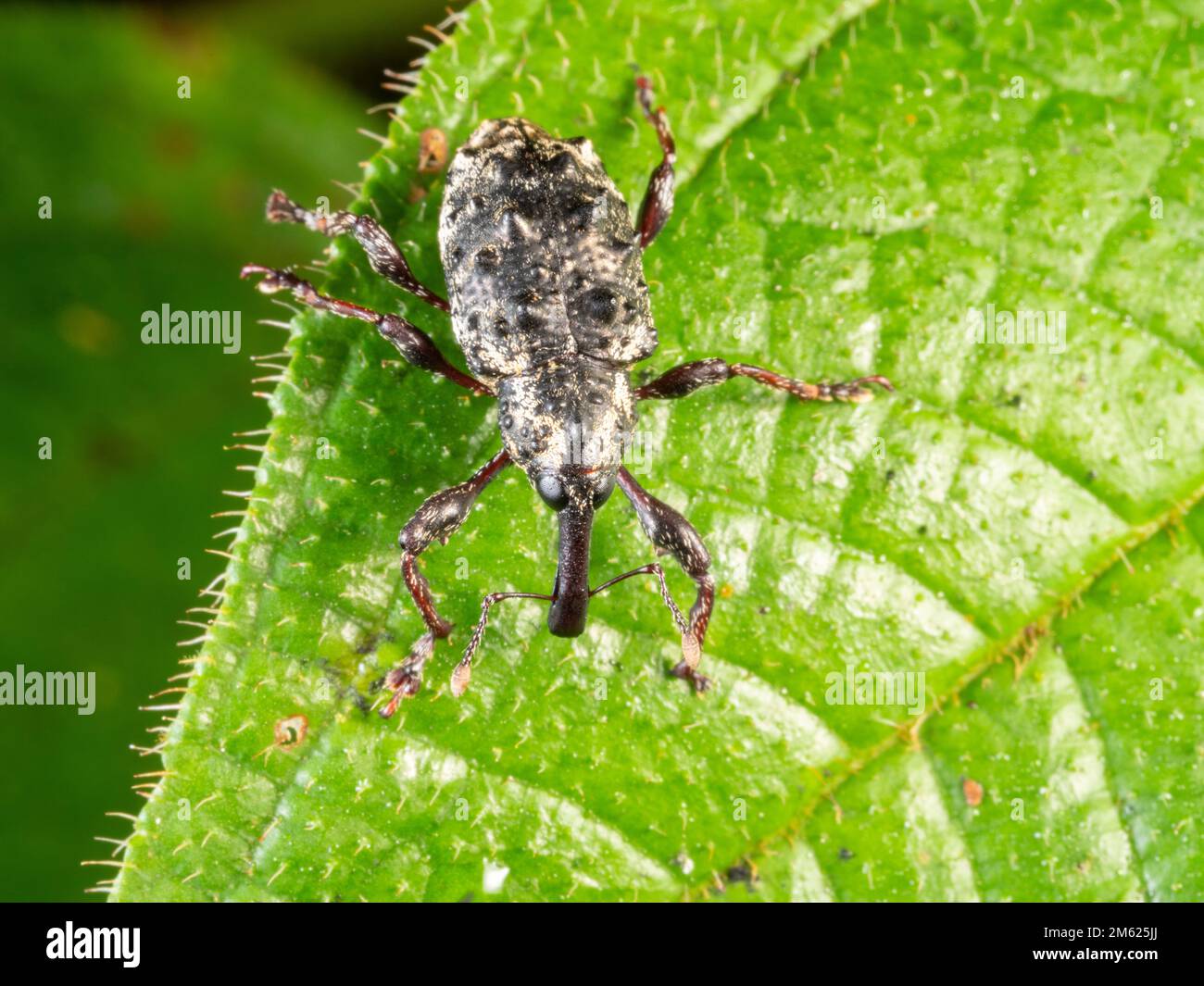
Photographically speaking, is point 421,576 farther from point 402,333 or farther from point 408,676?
point 402,333

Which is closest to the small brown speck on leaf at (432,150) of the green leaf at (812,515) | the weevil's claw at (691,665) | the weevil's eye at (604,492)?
the green leaf at (812,515)

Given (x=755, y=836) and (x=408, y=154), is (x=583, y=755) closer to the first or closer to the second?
(x=755, y=836)

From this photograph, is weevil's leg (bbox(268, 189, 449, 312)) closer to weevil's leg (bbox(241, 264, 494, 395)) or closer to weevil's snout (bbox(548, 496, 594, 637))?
weevil's leg (bbox(241, 264, 494, 395))

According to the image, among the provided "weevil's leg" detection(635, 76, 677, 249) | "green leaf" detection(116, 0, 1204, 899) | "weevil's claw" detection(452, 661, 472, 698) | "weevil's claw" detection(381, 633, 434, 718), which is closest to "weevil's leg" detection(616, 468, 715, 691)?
"green leaf" detection(116, 0, 1204, 899)

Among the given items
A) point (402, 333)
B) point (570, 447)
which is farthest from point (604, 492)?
point (402, 333)

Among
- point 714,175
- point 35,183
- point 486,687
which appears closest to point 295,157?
point 35,183

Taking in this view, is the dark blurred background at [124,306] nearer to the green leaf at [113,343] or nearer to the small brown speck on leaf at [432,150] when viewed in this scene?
the green leaf at [113,343]
